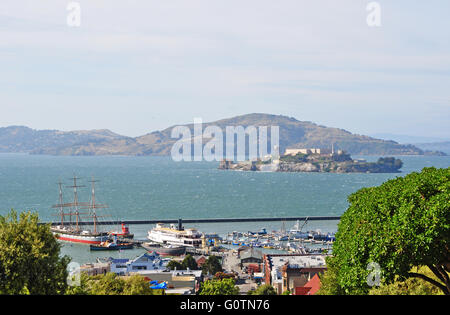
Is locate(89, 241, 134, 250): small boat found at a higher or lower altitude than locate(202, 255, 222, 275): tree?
lower

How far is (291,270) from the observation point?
64.0 feet

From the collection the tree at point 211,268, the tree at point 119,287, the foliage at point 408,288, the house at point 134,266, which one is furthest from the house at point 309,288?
the house at point 134,266

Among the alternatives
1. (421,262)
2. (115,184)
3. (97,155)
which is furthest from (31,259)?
(97,155)

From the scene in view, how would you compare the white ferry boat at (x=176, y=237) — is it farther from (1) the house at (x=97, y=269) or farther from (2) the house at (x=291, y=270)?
(1) the house at (x=97, y=269)

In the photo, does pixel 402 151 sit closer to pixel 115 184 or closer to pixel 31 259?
pixel 115 184

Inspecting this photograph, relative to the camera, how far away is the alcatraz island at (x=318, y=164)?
116188 mm

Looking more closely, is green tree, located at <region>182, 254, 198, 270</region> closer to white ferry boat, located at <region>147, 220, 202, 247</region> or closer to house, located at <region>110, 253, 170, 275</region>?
house, located at <region>110, 253, 170, 275</region>

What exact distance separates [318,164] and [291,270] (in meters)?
106

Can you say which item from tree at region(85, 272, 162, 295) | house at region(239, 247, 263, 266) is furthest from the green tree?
tree at region(85, 272, 162, 295)

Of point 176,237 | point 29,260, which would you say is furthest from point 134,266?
point 29,260

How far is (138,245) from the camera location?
34531mm

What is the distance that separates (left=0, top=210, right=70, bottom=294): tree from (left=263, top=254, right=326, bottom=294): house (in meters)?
10.8

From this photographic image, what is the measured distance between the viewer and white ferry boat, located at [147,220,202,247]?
34.1 metres
